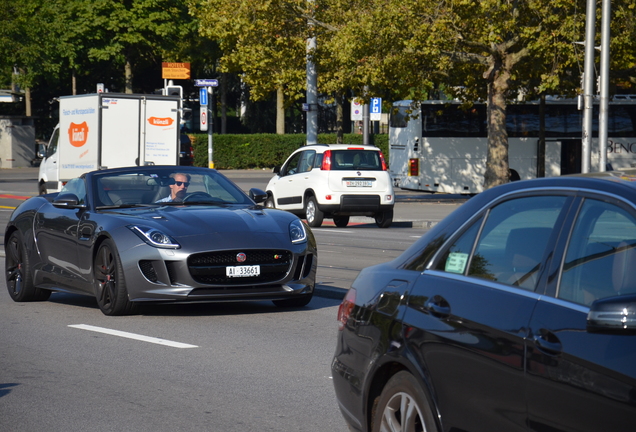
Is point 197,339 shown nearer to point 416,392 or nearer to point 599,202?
point 416,392

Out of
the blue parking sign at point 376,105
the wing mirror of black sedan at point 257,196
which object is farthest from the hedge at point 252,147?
the wing mirror of black sedan at point 257,196

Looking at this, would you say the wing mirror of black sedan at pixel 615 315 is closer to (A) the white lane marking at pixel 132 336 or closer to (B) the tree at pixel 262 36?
(A) the white lane marking at pixel 132 336

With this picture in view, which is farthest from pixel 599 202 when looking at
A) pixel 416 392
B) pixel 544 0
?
pixel 544 0

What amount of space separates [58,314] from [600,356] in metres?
7.68

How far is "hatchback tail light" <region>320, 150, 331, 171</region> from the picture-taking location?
22.2m

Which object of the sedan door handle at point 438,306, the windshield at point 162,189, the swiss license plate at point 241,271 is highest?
the windshield at point 162,189

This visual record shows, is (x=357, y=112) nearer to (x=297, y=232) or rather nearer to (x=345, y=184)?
(x=345, y=184)

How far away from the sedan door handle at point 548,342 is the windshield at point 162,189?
7.13 metres

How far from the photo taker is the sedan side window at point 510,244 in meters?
3.67

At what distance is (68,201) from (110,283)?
1102 millimetres

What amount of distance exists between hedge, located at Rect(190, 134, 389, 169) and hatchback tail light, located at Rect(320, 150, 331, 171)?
100 ft

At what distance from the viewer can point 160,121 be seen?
2622 centimetres

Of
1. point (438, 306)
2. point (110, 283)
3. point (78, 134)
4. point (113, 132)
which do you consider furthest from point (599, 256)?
point (78, 134)

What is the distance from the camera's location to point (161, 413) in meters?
5.82
